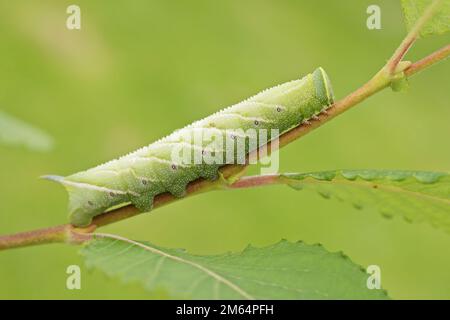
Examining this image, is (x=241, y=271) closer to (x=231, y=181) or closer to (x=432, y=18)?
(x=231, y=181)

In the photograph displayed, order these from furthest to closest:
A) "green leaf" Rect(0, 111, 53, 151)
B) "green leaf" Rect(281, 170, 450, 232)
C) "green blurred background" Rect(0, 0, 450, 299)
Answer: "green blurred background" Rect(0, 0, 450, 299), "green leaf" Rect(0, 111, 53, 151), "green leaf" Rect(281, 170, 450, 232)

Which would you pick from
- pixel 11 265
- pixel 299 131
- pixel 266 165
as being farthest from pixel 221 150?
pixel 11 265

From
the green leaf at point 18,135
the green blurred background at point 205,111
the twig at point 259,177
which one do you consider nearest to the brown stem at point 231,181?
the twig at point 259,177

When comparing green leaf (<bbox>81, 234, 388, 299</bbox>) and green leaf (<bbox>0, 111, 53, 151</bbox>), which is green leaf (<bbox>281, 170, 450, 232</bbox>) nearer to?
green leaf (<bbox>81, 234, 388, 299</bbox>)

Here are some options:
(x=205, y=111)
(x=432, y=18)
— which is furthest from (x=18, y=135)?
(x=205, y=111)

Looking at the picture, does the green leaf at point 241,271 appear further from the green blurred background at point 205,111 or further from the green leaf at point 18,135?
the green blurred background at point 205,111

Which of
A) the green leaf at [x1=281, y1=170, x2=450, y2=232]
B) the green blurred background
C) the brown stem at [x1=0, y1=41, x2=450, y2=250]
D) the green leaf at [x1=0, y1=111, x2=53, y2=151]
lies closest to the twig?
the brown stem at [x1=0, y1=41, x2=450, y2=250]

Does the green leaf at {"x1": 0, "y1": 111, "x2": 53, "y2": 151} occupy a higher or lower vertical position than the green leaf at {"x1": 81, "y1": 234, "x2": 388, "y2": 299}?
higher
